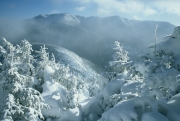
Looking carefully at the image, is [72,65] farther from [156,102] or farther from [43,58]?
[156,102]

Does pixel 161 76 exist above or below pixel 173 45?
below

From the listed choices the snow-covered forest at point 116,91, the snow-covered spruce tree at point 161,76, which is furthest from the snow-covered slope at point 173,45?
the snow-covered spruce tree at point 161,76

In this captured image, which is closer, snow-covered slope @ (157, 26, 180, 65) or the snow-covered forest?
the snow-covered forest

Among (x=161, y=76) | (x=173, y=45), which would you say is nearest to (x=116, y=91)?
(x=173, y=45)

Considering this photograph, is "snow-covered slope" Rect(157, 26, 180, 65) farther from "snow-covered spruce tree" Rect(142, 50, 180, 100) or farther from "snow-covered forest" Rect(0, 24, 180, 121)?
"snow-covered spruce tree" Rect(142, 50, 180, 100)

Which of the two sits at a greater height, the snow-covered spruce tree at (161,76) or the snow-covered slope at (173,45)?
the snow-covered slope at (173,45)

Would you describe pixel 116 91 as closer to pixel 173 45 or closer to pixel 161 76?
pixel 173 45

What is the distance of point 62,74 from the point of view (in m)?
28.5

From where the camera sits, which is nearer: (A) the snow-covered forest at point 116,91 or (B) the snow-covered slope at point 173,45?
(A) the snow-covered forest at point 116,91

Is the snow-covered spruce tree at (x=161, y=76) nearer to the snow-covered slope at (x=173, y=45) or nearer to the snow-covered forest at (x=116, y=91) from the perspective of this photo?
the snow-covered forest at (x=116, y=91)

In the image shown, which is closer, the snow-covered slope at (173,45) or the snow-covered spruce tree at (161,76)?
the snow-covered spruce tree at (161,76)

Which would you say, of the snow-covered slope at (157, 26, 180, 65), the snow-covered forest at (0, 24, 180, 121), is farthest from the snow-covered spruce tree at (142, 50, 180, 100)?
the snow-covered slope at (157, 26, 180, 65)

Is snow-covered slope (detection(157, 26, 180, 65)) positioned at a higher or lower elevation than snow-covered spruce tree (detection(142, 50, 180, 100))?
higher

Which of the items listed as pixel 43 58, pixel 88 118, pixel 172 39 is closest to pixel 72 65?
pixel 43 58
